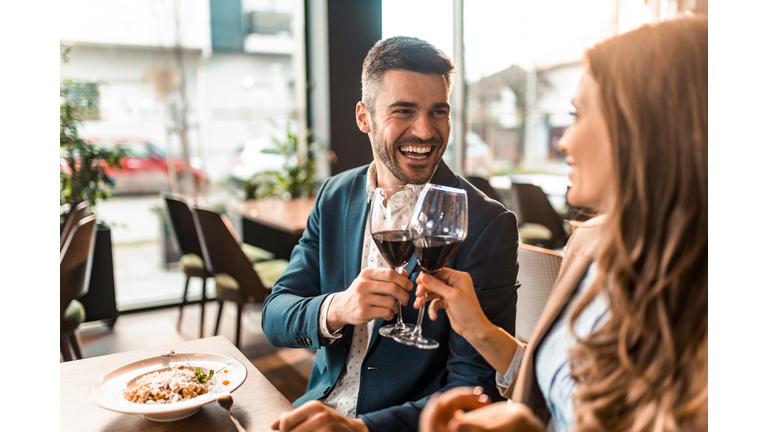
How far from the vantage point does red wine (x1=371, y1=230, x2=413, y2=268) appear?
0.99m

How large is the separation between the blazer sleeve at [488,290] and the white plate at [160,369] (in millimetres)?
418

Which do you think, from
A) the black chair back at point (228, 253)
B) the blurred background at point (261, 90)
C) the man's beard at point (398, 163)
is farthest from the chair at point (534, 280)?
the blurred background at point (261, 90)

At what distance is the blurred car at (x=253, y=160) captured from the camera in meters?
4.90

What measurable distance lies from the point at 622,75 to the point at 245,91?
4.58 m

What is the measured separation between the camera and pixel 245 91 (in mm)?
4852

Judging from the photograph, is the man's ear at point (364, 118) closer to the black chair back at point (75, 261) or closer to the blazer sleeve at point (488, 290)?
the blazer sleeve at point (488, 290)

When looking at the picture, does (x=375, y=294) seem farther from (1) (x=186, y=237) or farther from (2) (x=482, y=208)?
(1) (x=186, y=237)

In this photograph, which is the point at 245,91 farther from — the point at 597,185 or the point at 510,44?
the point at 597,185

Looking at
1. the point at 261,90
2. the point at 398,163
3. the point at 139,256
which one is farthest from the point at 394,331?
the point at 261,90

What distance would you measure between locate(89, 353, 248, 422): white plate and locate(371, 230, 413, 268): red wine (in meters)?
0.39

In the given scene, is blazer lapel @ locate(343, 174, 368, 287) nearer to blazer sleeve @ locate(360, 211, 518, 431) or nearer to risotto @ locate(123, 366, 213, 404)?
blazer sleeve @ locate(360, 211, 518, 431)

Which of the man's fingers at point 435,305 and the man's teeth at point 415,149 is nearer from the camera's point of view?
the man's fingers at point 435,305

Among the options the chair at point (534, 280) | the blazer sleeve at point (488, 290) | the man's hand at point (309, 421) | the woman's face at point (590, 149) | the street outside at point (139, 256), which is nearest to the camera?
the woman's face at point (590, 149)
